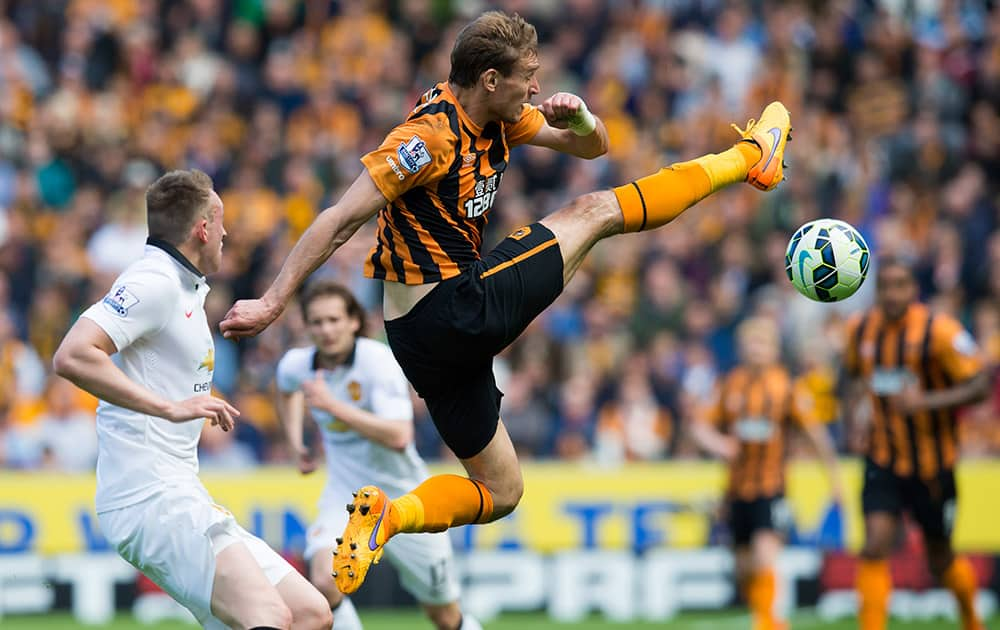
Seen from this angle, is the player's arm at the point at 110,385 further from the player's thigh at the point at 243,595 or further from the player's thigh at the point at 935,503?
the player's thigh at the point at 935,503

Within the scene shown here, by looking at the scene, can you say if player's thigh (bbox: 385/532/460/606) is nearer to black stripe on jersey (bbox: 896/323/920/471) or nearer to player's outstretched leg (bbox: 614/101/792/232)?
player's outstretched leg (bbox: 614/101/792/232)

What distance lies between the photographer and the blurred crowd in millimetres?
13711

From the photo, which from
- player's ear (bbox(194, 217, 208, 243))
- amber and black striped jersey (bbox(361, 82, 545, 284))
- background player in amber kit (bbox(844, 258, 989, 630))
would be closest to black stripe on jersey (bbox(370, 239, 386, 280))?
amber and black striped jersey (bbox(361, 82, 545, 284))

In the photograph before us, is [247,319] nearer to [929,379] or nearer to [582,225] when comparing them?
[582,225]

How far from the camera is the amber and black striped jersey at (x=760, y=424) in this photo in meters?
11.1

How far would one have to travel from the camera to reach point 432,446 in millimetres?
13156

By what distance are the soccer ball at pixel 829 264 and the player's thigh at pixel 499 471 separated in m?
1.62

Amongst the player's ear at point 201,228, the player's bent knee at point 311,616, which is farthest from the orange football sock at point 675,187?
the player's bent knee at point 311,616

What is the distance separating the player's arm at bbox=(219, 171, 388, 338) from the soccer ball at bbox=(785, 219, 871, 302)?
216cm

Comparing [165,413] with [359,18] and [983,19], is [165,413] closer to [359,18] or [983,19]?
[359,18]

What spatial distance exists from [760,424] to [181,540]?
601 centimetres

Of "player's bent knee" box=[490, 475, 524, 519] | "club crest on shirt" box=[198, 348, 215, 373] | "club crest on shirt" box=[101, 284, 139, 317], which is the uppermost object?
"club crest on shirt" box=[101, 284, 139, 317]

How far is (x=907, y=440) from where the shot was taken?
32.5 ft

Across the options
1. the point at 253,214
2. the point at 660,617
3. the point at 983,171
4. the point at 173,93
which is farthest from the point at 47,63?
the point at 983,171
